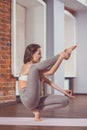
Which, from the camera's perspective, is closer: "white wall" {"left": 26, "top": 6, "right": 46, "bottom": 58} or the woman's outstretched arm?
the woman's outstretched arm

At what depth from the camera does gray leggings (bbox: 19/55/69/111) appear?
151 inches

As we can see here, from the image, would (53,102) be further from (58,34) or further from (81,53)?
(81,53)

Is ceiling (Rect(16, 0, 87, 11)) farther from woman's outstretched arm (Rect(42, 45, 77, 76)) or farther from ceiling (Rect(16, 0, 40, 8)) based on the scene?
woman's outstretched arm (Rect(42, 45, 77, 76))

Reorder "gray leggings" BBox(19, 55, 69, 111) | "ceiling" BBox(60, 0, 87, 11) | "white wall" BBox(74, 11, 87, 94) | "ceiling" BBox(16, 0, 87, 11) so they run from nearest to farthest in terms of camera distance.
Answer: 1. "gray leggings" BBox(19, 55, 69, 111)
2. "ceiling" BBox(16, 0, 87, 11)
3. "ceiling" BBox(60, 0, 87, 11)
4. "white wall" BBox(74, 11, 87, 94)

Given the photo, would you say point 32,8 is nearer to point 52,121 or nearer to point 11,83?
point 11,83

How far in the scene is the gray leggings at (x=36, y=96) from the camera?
151 inches

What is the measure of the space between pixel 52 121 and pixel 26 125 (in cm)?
39

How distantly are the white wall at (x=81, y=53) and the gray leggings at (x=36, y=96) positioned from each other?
663 centimetres

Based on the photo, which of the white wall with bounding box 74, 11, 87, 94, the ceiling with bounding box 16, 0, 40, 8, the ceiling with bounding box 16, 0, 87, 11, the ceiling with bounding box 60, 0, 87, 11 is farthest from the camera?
the white wall with bounding box 74, 11, 87, 94

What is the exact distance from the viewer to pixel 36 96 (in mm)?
Answer: 3869

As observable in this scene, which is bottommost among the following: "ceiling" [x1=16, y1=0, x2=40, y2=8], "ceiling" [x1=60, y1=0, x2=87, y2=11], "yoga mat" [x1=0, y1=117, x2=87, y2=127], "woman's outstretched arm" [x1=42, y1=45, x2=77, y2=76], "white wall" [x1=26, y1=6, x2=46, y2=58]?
"yoga mat" [x1=0, y1=117, x2=87, y2=127]

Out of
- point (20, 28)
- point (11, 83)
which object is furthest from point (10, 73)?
point (20, 28)

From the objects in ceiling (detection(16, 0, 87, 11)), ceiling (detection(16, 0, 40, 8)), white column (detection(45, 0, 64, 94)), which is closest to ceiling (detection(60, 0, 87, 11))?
ceiling (detection(16, 0, 87, 11))

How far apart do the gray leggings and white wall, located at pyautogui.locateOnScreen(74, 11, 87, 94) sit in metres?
6.63
